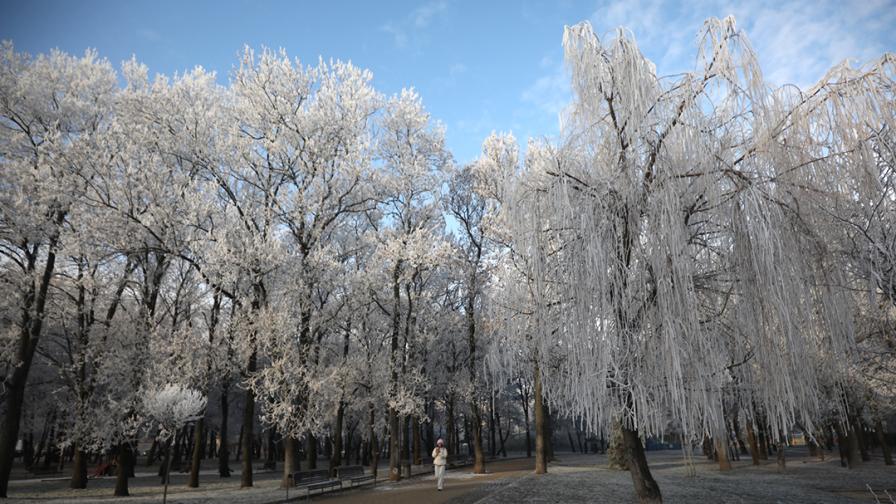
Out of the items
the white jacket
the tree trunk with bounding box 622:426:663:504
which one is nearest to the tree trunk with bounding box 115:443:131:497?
the white jacket

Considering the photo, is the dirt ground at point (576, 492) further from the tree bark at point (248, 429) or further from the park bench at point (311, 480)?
the tree bark at point (248, 429)

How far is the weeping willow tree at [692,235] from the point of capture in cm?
663

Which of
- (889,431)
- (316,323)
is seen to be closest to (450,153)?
(316,323)

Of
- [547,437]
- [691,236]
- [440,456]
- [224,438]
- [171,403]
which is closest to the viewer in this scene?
[691,236]

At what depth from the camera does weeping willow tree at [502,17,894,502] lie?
21.7ft

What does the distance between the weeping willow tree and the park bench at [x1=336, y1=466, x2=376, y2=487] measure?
12.1 meters

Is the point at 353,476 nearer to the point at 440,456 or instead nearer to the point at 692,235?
the point at 440,456

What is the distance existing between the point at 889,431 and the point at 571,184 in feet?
169

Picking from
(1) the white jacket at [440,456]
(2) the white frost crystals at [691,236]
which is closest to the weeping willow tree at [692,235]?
(2) the white frost crystals at [691,236]

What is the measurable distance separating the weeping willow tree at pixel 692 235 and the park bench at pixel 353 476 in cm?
1214

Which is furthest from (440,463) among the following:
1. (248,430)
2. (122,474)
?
(122,474)

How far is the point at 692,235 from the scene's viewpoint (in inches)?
299

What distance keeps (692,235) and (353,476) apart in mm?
15445

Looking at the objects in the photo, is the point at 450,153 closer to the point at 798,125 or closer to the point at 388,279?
the point at 388,279
